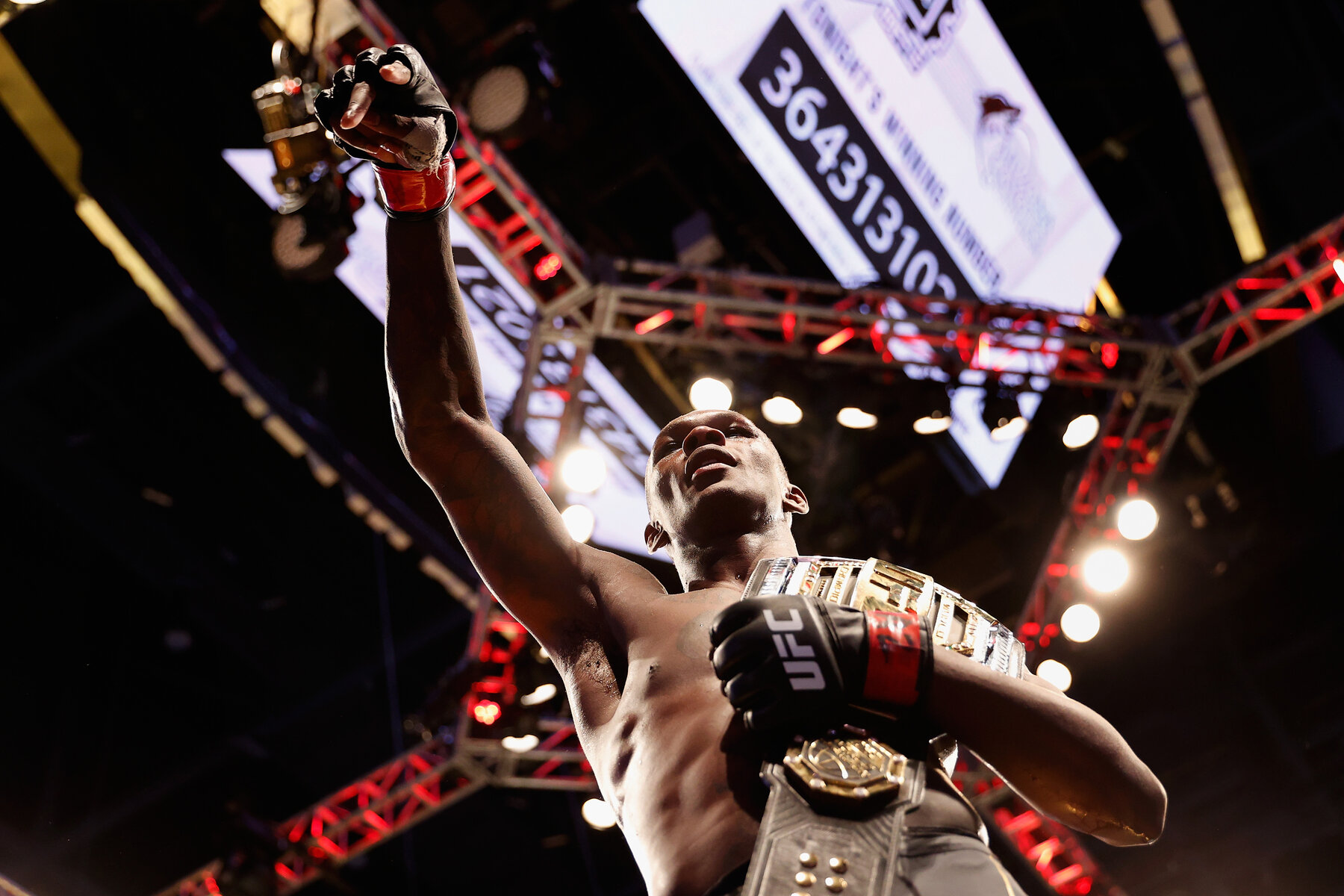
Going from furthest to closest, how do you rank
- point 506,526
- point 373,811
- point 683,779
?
point 373,811 → point 506,526 → point 683,779

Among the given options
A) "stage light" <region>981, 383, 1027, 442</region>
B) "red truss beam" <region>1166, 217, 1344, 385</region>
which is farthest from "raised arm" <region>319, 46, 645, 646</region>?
"red truss beam" <region>1166, 217, 1344, 385</region>

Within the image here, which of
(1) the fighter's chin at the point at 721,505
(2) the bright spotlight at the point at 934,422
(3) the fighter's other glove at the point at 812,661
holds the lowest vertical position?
(2) the bright spotlight at the point at 934,422

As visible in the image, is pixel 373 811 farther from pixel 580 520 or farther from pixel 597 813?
pixel 580 520

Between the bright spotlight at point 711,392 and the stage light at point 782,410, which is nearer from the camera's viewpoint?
the bright spotlight at point 711,392

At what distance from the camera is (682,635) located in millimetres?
2295

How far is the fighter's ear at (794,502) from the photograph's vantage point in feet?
9.77

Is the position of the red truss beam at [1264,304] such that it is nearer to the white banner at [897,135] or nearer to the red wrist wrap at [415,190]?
the white banner at [897,135]

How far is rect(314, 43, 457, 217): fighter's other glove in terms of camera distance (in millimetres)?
2248

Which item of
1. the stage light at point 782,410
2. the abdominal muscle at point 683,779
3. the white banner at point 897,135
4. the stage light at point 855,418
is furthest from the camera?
the stage light at point 855,418

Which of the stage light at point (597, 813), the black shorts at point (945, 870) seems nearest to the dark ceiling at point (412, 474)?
the stage light at point (597, 813)

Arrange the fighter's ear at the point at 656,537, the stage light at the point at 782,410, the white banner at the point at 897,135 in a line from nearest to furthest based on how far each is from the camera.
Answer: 1. the fighter's ear at the point at 656,537
2. the white banner at the point at 897,135
3. the stage light at the point at 782,410

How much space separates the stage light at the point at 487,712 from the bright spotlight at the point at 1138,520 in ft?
16.2

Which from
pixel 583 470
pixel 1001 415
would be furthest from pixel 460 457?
pixel 1001 415

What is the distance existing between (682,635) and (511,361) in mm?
6432
